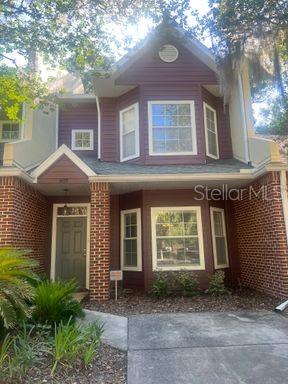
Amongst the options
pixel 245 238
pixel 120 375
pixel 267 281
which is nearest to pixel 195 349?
pixel 120 375

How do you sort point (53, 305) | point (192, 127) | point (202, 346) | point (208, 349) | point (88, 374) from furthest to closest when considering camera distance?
point (192, 127) → point (53, 305) → point (202, 346) → point (208, 349) → point (88, 374)

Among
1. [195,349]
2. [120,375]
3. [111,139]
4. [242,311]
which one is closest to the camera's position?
[120,375]

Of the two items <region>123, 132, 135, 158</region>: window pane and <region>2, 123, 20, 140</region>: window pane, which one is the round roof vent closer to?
<region>123, 132, 135, 158</region>: window pane

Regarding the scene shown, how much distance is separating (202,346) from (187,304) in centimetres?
247

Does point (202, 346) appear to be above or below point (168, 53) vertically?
below

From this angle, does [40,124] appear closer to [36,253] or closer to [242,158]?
[36,253]

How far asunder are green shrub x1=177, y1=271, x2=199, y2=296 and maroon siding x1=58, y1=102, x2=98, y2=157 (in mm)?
5216

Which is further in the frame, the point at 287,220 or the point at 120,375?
the point at 287,220

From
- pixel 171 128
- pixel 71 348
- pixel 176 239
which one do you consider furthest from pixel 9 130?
pixel 71 348

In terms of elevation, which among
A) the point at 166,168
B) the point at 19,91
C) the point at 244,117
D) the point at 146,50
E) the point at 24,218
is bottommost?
the point at 24,218

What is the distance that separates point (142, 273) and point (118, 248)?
3.68 feet

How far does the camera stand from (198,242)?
8180 millimetres

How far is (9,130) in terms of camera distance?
9852 mm

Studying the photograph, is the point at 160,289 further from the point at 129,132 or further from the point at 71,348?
the point at 129,132
